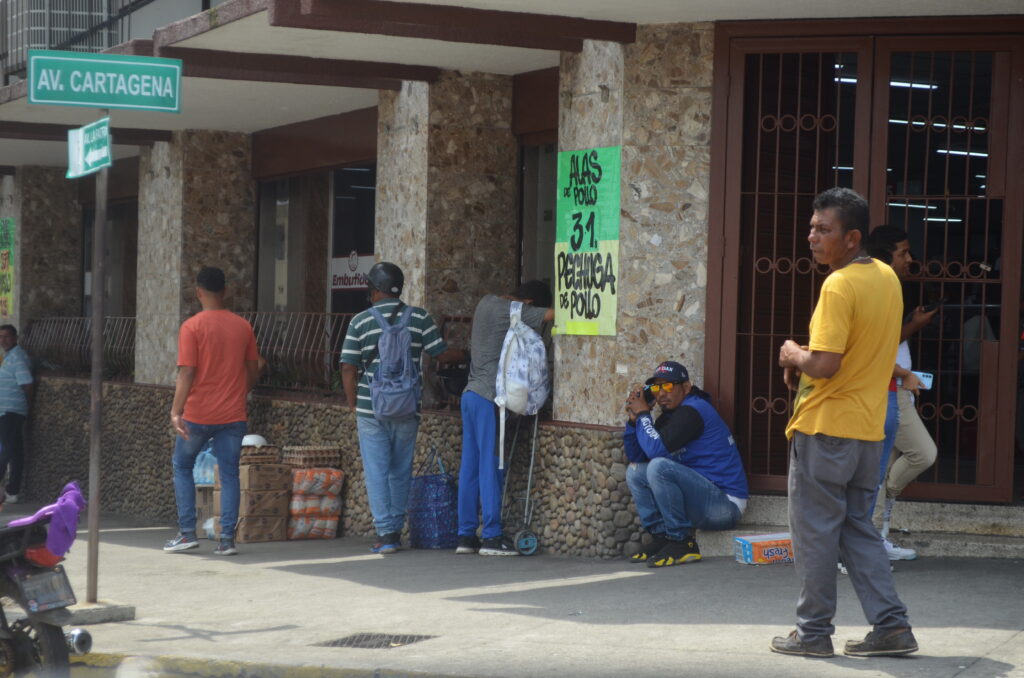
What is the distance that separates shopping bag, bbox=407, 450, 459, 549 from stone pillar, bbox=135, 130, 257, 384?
5115mm

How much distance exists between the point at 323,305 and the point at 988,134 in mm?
7099

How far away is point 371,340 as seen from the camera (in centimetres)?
1020

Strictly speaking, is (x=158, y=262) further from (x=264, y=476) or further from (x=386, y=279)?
(x=386, y=279)

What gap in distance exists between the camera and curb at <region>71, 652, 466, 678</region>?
6207 mm

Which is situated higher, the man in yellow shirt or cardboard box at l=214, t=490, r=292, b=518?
the man in yellow shirt

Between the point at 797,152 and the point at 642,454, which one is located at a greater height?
the point at 797,152

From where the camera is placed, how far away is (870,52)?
30.0 feet

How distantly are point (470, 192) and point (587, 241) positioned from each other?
6.20 ft

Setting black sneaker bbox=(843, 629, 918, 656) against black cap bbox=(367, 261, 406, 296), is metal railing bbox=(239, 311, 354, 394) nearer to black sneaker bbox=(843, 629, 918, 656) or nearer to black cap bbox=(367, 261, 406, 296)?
black cap bbox=(367, 261, 406, 296)

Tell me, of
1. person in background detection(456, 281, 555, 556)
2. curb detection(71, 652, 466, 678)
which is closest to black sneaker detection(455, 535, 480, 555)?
person in background detection(456, 281, 555, 556)

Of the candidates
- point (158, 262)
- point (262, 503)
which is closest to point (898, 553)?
point (262, 503)

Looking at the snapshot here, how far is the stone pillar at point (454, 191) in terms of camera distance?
37.5 ft

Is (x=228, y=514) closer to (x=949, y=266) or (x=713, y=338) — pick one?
(x=713, y=338)

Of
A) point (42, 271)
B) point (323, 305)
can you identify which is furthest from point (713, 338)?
point (42, 271)
